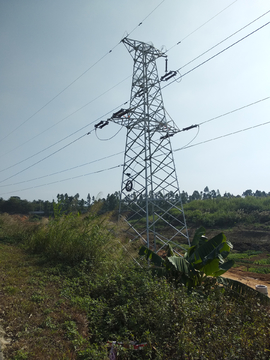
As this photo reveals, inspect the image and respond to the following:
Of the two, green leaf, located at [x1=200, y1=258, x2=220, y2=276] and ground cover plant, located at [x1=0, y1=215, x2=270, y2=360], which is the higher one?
green leaf, located at [x1=200, y1=258, x2=220, y2=276]

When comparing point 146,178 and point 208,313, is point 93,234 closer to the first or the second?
point 146,178

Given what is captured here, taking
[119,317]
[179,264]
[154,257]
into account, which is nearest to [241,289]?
[179,264]

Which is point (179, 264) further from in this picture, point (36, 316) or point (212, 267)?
point (36, 316)

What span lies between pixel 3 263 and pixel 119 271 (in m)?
3.98

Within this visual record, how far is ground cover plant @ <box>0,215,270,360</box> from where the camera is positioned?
11.0ft

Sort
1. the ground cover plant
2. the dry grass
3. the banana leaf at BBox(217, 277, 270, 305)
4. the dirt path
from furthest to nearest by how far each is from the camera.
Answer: the dirt path
the banana leaf at BBox(217, 277, 270, 305)
the dry grass
the ground cover plant

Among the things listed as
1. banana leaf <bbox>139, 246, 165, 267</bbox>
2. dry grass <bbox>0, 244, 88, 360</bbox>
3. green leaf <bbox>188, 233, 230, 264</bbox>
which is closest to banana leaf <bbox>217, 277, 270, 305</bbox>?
green leaf <bbox>188, 233, 230, 264</bbox>

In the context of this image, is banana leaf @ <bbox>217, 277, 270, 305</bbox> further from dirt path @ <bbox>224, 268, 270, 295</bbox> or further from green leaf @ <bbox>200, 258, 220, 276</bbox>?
dirt path @ <bbox>224, 268, 270, 295</bbox>

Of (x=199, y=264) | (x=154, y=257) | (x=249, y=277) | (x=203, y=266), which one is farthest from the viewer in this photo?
(x=249, y=277)

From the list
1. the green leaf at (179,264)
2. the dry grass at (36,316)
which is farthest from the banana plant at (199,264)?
the dry grass at (36,316)

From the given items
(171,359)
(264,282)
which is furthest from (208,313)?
(264,282)

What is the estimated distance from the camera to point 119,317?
4.66m

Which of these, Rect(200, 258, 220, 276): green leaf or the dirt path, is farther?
the dirt path

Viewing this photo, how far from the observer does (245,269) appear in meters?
12.5
